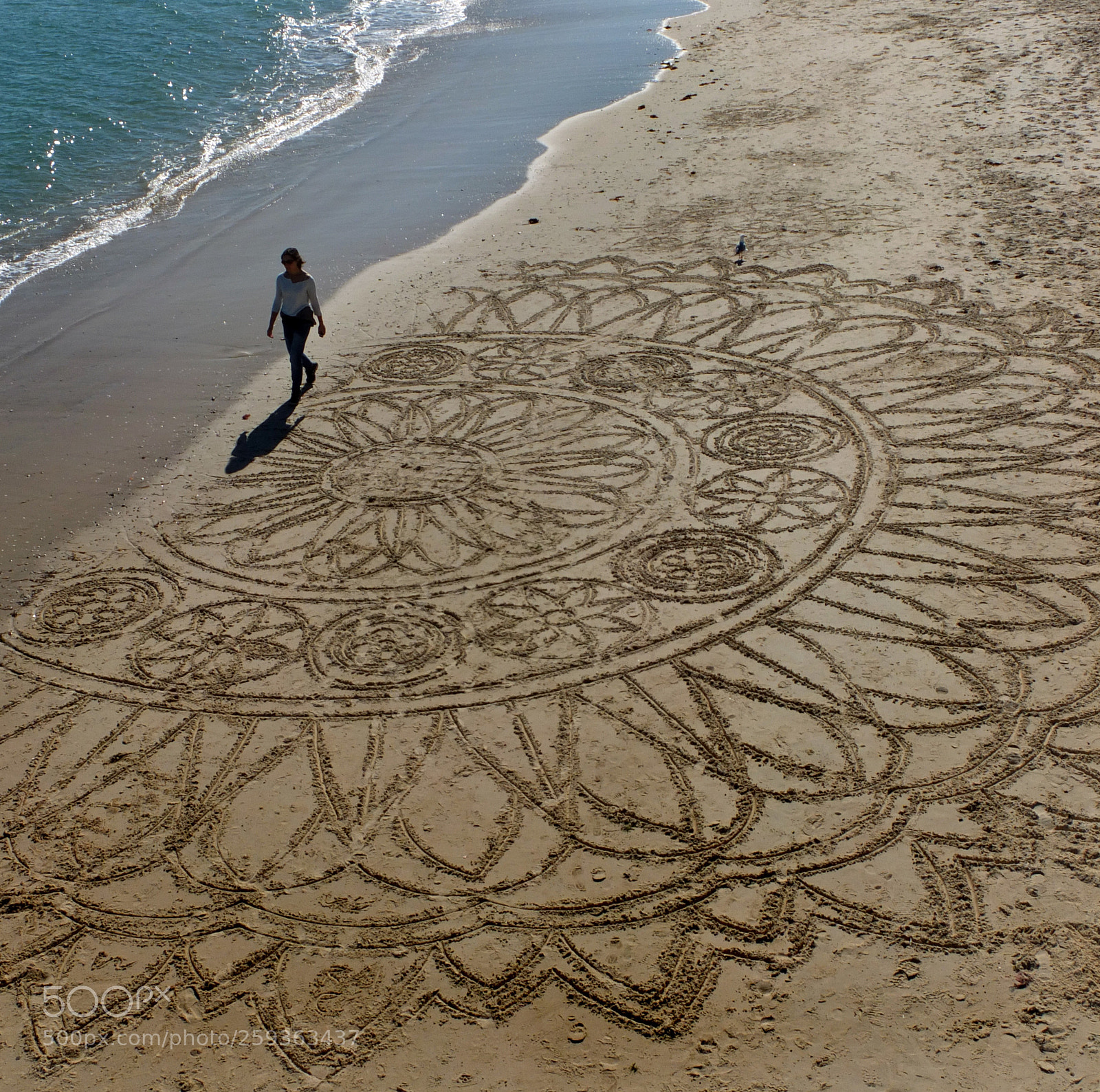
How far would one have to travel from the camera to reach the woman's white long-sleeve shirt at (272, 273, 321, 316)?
11164 mm

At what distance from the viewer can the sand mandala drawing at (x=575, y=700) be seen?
209 inches

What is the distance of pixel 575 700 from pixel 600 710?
20cm

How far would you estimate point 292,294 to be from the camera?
11.2 m

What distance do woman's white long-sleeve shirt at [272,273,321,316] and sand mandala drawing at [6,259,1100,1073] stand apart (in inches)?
45.7

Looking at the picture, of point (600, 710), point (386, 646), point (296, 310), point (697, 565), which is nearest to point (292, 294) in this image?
point (296, 310)

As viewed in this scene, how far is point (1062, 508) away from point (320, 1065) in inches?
268

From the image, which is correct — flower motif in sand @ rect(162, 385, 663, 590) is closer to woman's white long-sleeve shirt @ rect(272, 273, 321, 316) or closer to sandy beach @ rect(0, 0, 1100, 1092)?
sandy beach @ rect(0, 0, 1100, 1092)

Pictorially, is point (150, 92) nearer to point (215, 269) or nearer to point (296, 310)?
point (215, 269)

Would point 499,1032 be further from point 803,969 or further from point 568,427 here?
point 568,427

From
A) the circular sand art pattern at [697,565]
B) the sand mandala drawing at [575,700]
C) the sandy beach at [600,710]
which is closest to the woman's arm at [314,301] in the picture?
the sandy beach at [600,710]

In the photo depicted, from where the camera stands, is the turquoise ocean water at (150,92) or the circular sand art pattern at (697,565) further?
the turquoise ocean water at (150,92)

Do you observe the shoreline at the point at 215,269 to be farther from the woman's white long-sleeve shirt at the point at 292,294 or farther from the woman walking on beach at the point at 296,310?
the woman's white long-sleeve shirt at the point at 292,294

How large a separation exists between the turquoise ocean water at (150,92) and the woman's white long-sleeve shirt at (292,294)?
6441 millimetres

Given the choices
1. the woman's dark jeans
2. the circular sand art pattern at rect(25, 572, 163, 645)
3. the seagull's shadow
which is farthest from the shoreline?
the woman's dark jeans
